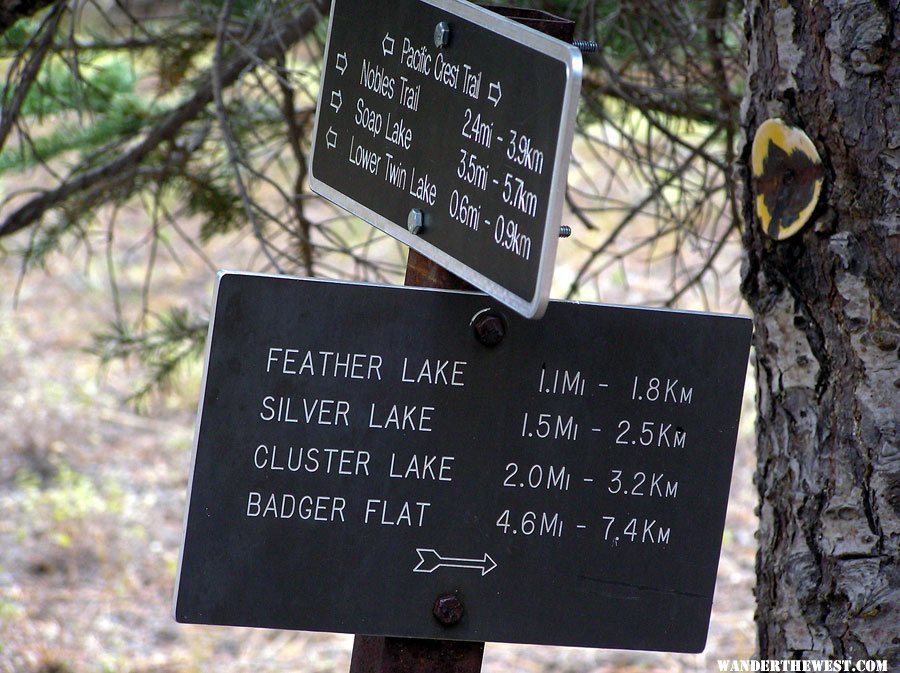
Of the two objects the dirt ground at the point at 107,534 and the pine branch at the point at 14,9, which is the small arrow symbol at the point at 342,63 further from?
the dirt ground at the point at 107,534

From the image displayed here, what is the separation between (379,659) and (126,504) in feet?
14.3

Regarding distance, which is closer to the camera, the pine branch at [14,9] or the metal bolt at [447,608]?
the metal bolt at [447,608]

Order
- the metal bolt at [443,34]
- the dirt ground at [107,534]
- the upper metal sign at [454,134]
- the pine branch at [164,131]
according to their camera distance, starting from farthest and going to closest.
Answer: the dirt ground at [107,534] < the pine branch at [164,131] < the metal bolt at [443,34] < the upper metal sign at [454,134]

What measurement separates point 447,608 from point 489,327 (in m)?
0.34

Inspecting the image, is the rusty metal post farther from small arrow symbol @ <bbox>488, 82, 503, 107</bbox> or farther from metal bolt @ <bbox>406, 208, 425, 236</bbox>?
small arrow symbol @ <bbox>488, 82, 503, 107</bbox>

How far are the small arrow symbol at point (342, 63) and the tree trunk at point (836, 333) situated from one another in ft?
1.95

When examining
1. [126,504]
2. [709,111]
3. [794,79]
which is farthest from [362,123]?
[126,504]

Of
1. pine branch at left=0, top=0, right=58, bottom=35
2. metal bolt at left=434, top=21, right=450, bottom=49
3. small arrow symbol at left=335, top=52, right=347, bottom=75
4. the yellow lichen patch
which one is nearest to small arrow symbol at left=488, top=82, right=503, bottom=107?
metal bolt at left=434, top=21, right=450, bottom=49

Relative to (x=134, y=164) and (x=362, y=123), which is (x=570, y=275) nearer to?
(x=134, y=164)

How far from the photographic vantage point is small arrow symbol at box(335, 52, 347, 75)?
131cm

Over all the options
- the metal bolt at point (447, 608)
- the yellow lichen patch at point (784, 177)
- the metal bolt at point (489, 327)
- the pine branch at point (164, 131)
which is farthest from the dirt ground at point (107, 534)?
the metal bolt at point (489, 327)

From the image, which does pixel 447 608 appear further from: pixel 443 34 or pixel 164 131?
pixel 164 131

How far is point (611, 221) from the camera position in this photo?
26.8 ft

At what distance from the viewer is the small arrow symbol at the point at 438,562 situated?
3.83ft
